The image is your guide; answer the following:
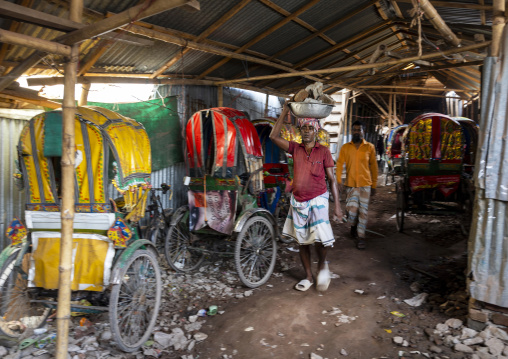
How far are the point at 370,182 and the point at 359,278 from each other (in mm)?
1945

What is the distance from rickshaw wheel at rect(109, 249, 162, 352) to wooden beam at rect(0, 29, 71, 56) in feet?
6.10

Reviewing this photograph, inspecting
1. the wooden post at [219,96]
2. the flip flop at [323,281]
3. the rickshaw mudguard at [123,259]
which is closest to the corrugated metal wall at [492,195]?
the flip flop at [323,281]

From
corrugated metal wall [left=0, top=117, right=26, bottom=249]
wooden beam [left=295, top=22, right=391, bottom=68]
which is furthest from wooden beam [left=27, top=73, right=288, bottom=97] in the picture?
wooden beam [left=295, top=22, right=391, bottom=68]

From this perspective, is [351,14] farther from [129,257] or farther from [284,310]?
[129,257]

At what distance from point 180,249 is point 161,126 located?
2342 millimetres

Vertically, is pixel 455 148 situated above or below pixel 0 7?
below

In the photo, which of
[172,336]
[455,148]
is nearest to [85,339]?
[172,336]

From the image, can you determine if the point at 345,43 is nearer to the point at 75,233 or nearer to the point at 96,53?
the point at 96,53

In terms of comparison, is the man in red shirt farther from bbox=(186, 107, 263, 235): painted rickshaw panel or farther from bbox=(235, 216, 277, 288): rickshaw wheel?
bbox=(186, 107, 263, 235): painted rickshaw panel

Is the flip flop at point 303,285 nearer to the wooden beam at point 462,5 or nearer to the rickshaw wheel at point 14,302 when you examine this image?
the rickshaw wheel at point 14,302

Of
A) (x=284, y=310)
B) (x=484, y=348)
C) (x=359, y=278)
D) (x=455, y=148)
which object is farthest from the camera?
(x=455, y=148)

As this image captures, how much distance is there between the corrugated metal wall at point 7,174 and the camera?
14.2 feet

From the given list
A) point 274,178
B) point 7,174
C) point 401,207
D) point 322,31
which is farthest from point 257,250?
point 322,31

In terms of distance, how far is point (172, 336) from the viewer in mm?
3523
